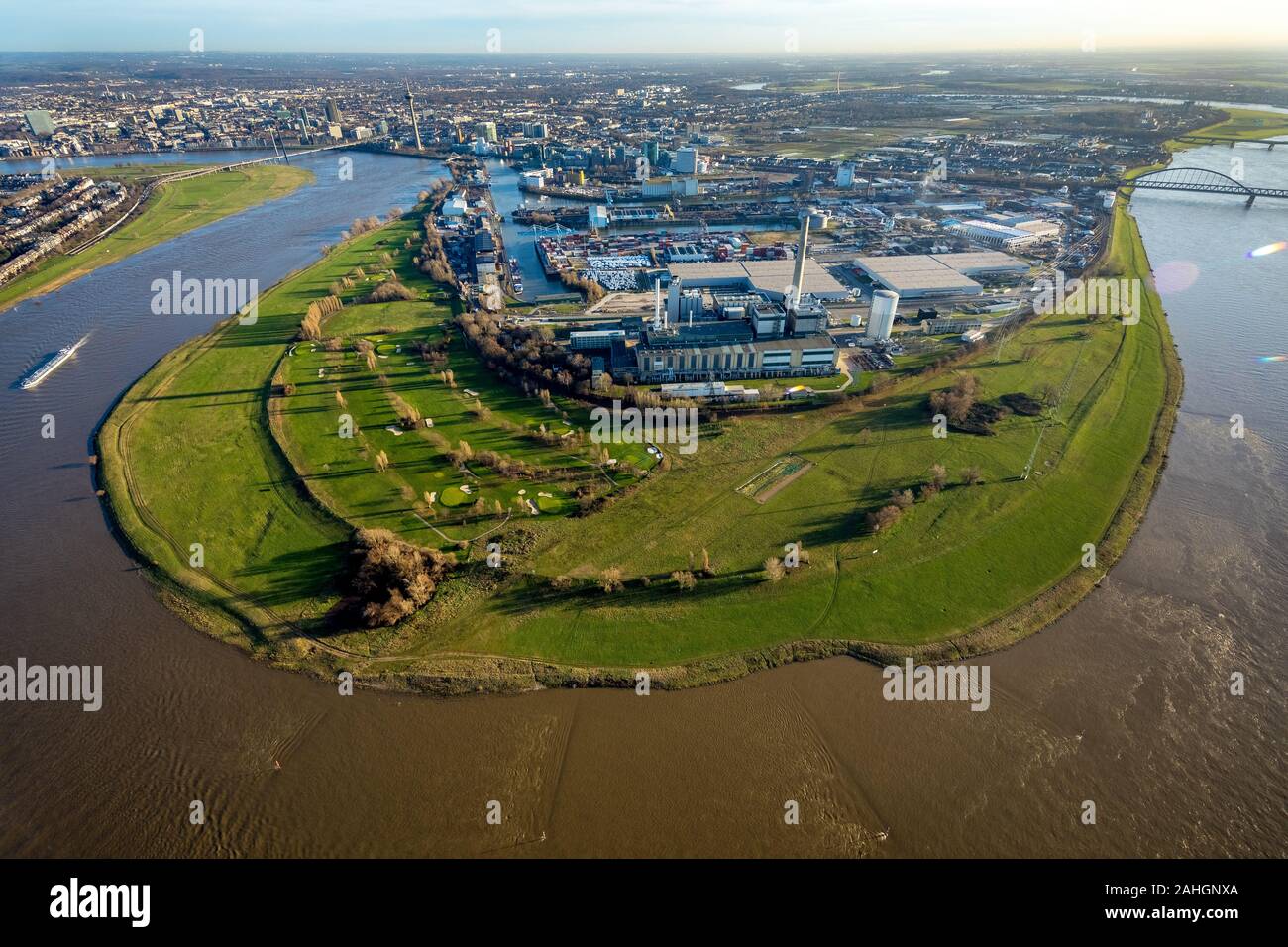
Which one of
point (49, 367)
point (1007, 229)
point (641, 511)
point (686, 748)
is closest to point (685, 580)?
point (641, 511)

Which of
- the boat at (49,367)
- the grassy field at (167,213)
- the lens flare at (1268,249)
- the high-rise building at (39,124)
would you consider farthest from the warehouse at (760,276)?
the high-rise building at (39,124)

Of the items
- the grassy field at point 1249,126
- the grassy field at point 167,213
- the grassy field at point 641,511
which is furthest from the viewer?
the grassy field at point 1249,126

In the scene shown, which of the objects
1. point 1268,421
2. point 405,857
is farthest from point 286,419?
point 1268,421

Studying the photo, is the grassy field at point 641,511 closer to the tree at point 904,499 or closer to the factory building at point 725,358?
the tree at point 904,499

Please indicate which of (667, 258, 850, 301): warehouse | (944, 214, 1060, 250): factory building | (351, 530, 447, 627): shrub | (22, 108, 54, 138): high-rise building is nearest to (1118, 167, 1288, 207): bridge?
(944, 214, 1060, 250): factory building

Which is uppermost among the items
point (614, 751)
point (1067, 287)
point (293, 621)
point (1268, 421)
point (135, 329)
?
point (1067, 287)

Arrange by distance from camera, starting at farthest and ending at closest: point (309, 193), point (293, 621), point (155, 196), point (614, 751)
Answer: point (309, 193)
point (155, 196)
point (293, 621)
point (614, 751)
